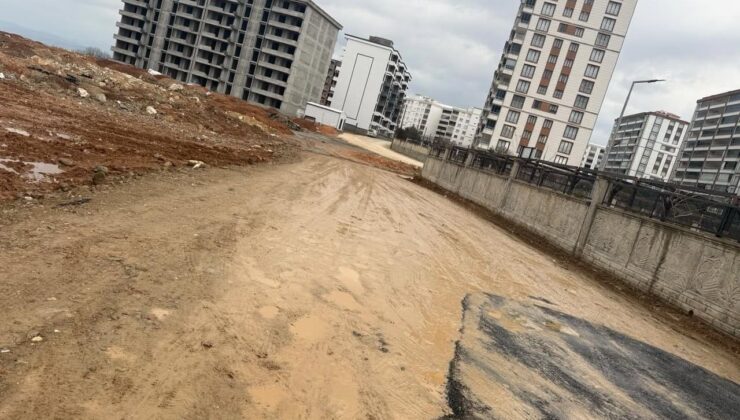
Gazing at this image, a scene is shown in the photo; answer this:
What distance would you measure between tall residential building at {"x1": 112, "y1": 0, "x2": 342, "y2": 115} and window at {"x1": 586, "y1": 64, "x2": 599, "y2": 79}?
41596mm

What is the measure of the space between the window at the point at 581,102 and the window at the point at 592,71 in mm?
3289

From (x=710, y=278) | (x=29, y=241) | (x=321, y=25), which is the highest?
(x=321, y=25)

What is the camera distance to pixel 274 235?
7.48 meters

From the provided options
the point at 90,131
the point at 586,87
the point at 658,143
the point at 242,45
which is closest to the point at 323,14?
the point at 242,45

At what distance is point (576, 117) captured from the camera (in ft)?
224

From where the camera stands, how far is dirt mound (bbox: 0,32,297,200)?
826 centimetres

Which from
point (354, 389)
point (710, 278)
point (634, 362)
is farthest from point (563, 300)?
point (354, 389)

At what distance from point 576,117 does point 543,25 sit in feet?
47.9

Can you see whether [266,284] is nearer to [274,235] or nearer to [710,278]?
[274,235]

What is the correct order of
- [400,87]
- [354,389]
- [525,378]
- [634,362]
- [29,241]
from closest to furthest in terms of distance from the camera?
[354,389] < [525,378] < [29,241] < [634,362] < [400,87]

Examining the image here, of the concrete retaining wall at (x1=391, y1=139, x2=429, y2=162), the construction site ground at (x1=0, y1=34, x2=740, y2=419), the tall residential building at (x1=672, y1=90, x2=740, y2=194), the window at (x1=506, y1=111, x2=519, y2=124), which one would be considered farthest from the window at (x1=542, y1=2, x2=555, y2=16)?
the construction site ground at (x1=0, y1=34, x2=740, y2=419)

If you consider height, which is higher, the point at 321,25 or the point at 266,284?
the point at 321,25

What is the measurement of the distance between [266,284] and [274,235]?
2.13 meters

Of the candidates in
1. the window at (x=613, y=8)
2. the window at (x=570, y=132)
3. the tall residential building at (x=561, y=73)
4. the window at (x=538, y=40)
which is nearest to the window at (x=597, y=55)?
the tall residential building at (x=561, y=73)
